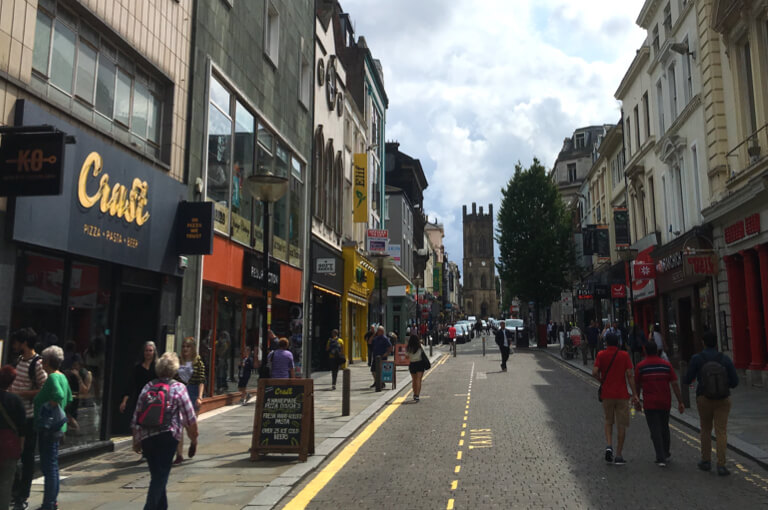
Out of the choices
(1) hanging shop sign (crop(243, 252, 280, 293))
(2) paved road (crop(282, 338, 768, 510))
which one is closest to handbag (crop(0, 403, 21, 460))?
(2) paved road (crop(282, 338, 768, 510))

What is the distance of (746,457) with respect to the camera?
9.05m

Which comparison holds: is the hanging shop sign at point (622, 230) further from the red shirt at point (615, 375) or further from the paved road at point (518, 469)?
the red shirt at point (615, 375)

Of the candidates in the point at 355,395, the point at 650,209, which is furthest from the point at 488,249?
the point at 355,395

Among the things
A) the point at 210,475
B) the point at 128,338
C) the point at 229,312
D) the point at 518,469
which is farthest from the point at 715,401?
the point at 229,312

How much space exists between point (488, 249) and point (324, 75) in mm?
133477

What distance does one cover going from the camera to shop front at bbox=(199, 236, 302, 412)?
14352 millimetres

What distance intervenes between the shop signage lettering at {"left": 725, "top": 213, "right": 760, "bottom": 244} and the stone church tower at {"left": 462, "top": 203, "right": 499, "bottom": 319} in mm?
134976

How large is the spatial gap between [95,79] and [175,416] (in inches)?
271

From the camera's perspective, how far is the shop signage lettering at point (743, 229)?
17.6 m

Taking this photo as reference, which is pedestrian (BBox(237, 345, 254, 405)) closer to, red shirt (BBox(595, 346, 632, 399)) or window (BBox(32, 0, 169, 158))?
window (BBox(32, 0, 169, 158))

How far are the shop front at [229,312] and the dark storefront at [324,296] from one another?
4.56m

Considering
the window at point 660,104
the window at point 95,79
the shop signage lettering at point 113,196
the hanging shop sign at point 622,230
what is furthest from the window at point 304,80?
the hanging shop sign at point 622,230

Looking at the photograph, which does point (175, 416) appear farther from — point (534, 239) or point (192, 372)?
point (534, 239)

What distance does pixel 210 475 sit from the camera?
8.04 metres
